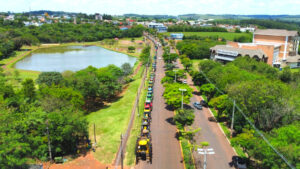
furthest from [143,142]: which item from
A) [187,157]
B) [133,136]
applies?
[133,136]

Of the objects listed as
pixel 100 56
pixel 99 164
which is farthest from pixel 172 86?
pixel 100 56

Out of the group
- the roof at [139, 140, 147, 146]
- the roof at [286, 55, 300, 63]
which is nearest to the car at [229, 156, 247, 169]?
the roof at [139, 140, 147, 146]

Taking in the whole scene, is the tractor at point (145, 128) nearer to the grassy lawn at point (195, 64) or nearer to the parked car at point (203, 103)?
the parked car at point (203, 103)

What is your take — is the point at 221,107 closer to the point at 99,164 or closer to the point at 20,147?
the point at 99,164

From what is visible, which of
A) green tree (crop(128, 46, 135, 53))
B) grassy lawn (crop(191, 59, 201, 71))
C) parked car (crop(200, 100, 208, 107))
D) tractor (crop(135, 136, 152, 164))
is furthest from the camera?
green tree (crop(128, 46, 135, 53))

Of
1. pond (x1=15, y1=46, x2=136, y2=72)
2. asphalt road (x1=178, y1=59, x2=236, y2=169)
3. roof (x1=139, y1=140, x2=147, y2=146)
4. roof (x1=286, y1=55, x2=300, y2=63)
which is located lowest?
asphalt road (x1=178, y1=59, x2=236, y2=169)

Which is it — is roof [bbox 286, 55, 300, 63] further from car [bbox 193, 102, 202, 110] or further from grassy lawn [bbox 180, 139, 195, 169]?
grassy lawn [bbox 180, 139, 195, 169]
